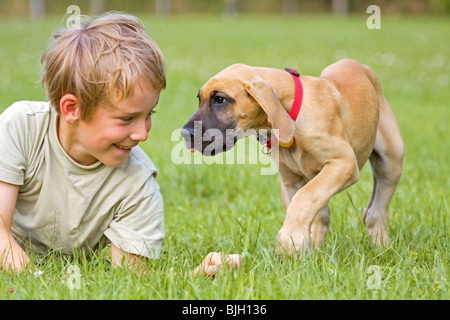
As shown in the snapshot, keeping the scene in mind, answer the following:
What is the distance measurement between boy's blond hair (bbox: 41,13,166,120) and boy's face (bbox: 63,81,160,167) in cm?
3

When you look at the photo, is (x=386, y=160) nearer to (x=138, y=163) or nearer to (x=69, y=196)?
(x=138, y=163)

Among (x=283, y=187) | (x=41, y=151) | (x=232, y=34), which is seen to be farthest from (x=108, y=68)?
(x=232, y=34)

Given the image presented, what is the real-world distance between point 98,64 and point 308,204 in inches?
47.1

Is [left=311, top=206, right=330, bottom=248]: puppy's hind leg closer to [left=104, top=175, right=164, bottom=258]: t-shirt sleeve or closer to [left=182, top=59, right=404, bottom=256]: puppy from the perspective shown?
[left=182, top=59, right=404, bottom=256]: puppy

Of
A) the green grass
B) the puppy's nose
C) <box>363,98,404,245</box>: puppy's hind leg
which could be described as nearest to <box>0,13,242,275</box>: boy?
the green grass

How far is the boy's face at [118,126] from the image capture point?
2.97 m

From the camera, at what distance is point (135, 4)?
33.8m

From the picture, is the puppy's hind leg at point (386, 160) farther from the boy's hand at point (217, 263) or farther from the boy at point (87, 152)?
the boy at point (87, 152)

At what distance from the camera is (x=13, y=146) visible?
10.1 feet

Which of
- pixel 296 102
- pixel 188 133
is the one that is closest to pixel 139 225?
pixel 188 133

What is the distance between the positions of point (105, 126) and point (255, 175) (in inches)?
115

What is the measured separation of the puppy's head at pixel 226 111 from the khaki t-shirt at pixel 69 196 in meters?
0.32

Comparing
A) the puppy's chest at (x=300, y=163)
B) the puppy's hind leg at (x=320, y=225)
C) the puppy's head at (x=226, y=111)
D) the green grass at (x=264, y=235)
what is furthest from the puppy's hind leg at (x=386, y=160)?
the puppy's head at (x=226, y=111)
